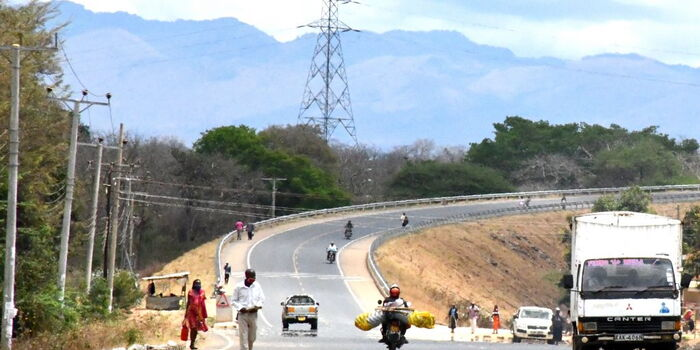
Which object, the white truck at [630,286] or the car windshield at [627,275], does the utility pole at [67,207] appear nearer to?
the white truck at [630,286]

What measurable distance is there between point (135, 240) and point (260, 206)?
12826mm

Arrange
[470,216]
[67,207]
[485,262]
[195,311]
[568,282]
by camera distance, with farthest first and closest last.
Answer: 1. [470,216]
2. [485,262]
3. [67,207]
4. [568,282]
5. [195,311]

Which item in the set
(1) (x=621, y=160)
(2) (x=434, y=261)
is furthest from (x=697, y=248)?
(1) (x=621, y=160)

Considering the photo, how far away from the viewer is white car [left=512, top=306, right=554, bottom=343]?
5272 cm

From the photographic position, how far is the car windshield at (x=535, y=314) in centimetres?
5434

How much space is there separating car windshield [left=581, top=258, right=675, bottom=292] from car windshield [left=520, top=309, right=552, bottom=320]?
22.6 metres

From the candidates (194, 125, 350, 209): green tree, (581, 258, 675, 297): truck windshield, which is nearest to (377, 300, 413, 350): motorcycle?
(581, 258, 675, 297): truck windshield

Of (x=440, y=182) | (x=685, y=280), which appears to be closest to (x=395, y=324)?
(x=685, y=280)

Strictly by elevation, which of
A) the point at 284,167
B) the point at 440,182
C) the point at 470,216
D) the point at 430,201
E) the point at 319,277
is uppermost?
the point at 284,167

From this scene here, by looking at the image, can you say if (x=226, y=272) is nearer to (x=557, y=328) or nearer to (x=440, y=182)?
(x=557, y=328)

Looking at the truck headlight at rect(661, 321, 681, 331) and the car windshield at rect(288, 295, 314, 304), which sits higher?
the truck headlight at rect(661, 321, 681, 331)

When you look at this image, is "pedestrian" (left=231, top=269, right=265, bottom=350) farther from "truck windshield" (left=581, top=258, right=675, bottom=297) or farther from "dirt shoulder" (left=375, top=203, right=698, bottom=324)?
"dirt shoulder" (left=375, top=203, right=698, bottom=324)

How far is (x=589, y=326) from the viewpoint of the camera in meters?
30.9

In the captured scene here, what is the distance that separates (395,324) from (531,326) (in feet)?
95.2
